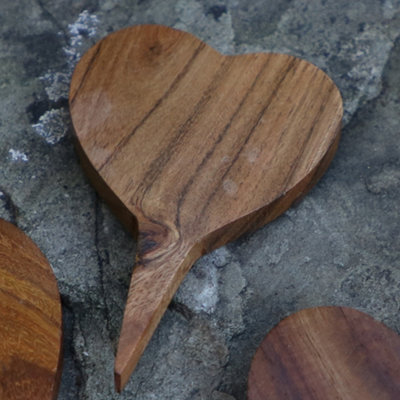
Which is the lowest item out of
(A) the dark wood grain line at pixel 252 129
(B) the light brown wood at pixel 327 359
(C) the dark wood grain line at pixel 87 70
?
(B) the light brown wood at pixel 327 359

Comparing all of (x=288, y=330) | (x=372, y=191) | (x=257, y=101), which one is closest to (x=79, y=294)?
(x=288, y=330)

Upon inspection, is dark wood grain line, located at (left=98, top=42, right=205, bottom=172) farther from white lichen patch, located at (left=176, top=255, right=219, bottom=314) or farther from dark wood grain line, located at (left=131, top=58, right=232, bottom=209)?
white lichen patch, located at (left=176, top=255, right=219, bottom=314)

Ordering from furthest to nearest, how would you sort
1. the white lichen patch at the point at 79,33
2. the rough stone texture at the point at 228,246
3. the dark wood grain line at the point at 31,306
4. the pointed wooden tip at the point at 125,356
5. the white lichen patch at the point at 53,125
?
the white lichen patch at the point at 79,33
the white lichen patch at the point at 53,125
the rough stone texture at the point at 228,246
the dark wood grain line at the point at 31,306
the pointed wooden tip at the point at 125,356

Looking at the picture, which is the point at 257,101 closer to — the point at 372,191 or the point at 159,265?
the point at 372,191

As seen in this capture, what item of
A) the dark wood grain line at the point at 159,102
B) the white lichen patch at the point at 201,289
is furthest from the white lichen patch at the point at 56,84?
the white lichen patch at the point at 201,289

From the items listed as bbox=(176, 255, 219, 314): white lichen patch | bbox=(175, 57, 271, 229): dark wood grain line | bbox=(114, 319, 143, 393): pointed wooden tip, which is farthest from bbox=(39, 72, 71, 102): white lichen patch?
bbox=(114, 319, 143, 393): pointed wooden tip

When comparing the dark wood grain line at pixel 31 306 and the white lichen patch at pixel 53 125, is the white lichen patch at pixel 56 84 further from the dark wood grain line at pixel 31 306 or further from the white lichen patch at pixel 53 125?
the dark wood grain line at pixel 31 306

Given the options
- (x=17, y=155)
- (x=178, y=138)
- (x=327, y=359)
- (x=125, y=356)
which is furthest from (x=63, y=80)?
(x=327, y=359)
